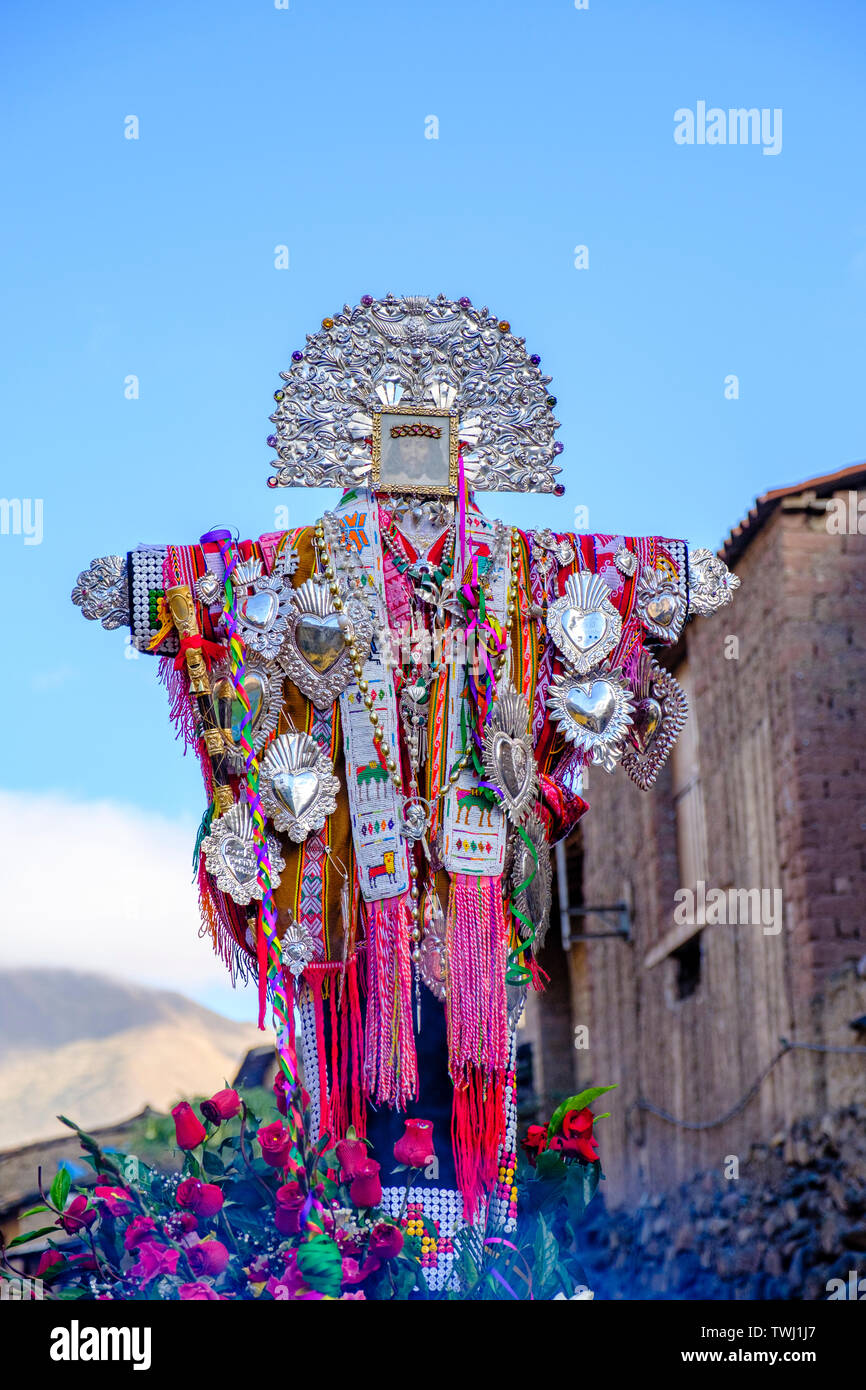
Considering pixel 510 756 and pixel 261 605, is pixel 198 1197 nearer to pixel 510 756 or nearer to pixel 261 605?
pixel 510 756

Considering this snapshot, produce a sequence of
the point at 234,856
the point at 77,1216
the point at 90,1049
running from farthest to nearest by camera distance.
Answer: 1. the point at 90,1049
2. the point at 234,856
3. the point at 77,1216

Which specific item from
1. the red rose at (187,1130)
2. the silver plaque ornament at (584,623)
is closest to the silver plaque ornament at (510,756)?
the silver plaque ornament at (584,623)

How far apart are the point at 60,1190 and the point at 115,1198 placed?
0.41 ft

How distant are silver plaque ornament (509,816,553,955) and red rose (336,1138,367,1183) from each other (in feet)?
2.35

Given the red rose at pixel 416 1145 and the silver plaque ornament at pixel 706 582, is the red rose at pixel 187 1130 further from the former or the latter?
the silver plaque ornament at pixel 706 582

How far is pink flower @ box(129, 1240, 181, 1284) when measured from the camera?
3.79 metres

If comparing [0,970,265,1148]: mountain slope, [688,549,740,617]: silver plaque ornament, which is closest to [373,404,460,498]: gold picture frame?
[688,549,740,617]: silver plaque ornament

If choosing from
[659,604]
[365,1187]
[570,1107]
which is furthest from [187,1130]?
[659,604]

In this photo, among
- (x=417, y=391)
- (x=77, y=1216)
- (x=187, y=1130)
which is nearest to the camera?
(x=77, y=1216)

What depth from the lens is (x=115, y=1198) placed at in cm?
394

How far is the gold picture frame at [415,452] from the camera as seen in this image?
179 inches

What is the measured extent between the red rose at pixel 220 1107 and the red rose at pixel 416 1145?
380 millimetres
